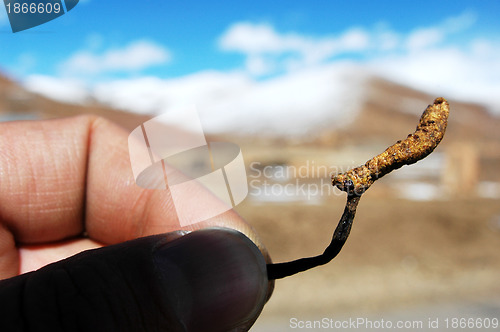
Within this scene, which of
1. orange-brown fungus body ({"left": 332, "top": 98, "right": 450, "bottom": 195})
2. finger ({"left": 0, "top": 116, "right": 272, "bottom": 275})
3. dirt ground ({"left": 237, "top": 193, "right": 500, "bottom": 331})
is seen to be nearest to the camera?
orange-brown fungus body ({"left": 332, "top": 98, "right": 450, "bottom": 195})

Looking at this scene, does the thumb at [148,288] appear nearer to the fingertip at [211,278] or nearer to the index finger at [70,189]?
the fingertip at [211,278]

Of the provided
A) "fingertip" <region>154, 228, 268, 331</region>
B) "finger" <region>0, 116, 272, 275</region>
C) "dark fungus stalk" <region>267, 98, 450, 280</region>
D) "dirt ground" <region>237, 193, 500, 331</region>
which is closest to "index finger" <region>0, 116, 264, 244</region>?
"finger" <region>0, 116, 272, 275</region>

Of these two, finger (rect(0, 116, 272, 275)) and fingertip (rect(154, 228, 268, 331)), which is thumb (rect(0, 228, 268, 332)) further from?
finger (rect(0, 116, 272, 275))

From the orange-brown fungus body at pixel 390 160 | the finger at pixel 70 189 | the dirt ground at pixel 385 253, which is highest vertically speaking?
the orange-brown fungus body at pixel 390 160

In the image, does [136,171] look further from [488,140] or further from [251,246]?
[488,140]

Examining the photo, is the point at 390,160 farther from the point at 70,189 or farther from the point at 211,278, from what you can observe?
the point at 70,189

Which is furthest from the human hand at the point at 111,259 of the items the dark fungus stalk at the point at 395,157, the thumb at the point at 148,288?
the dark fungus stalk at the point at 395,157

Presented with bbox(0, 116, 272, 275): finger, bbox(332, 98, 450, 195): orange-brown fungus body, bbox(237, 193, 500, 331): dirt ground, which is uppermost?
bbox(332, 98, 450, 195): orange-brown fungus body
